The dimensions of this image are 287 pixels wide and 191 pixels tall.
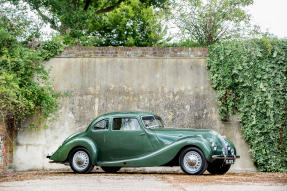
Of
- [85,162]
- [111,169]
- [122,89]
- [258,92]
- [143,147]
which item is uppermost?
[122,89]

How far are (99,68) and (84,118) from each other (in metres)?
1.57

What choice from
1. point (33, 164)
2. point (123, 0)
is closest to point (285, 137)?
point (33, 164)

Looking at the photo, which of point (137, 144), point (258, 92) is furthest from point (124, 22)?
point (137, 144)

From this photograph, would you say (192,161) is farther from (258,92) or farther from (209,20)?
(209,20)

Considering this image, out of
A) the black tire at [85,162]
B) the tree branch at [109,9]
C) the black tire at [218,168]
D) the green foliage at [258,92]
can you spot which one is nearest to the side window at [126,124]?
the black tire at [85,162]

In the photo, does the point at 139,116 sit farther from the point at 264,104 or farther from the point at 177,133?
the point at 264,104

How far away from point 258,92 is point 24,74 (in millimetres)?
6791

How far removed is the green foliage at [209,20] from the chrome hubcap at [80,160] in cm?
962

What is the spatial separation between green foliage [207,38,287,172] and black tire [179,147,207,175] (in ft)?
10.6

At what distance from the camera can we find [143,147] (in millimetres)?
10664

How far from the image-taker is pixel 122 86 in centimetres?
1354

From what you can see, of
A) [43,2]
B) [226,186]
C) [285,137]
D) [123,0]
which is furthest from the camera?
[123,0]

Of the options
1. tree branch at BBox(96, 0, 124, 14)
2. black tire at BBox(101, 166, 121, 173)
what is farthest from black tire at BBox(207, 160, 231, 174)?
tree branch at BBox(96, 0, 124, 14)

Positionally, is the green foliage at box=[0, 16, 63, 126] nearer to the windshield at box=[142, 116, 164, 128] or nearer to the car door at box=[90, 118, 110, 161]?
the car door at box=[90, 118, 110, 161]
